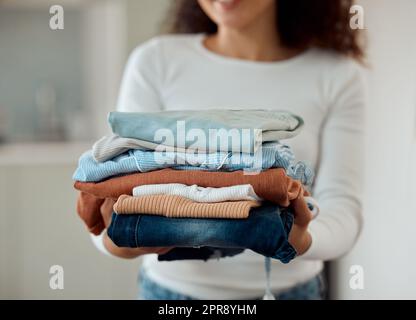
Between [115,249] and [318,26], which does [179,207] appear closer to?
[115,249]

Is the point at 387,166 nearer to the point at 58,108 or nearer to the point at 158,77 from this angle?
the point at 158,77

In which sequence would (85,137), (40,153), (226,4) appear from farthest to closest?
1. (85,137)
2. (40,153)
3. (226,4)

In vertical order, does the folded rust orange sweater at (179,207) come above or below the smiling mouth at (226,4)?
below

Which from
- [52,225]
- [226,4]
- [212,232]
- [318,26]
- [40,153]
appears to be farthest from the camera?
[40,153]

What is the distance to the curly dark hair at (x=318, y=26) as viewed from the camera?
964 mm

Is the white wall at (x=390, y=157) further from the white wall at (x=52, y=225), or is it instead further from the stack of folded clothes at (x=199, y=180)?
the white wall at (x=52, y=225)

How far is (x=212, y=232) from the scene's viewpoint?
0.57 meters

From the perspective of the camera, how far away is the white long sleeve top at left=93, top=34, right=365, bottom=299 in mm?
870

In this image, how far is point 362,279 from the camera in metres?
1.09

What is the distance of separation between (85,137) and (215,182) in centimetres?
165

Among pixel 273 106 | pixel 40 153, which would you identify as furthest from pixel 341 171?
pixel 40 153

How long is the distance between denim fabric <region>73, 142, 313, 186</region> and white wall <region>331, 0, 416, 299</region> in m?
0.36

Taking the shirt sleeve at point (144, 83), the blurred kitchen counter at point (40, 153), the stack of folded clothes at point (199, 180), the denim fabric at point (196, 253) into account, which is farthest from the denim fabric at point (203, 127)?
the blurred kitchen counter at point (40, 153)
